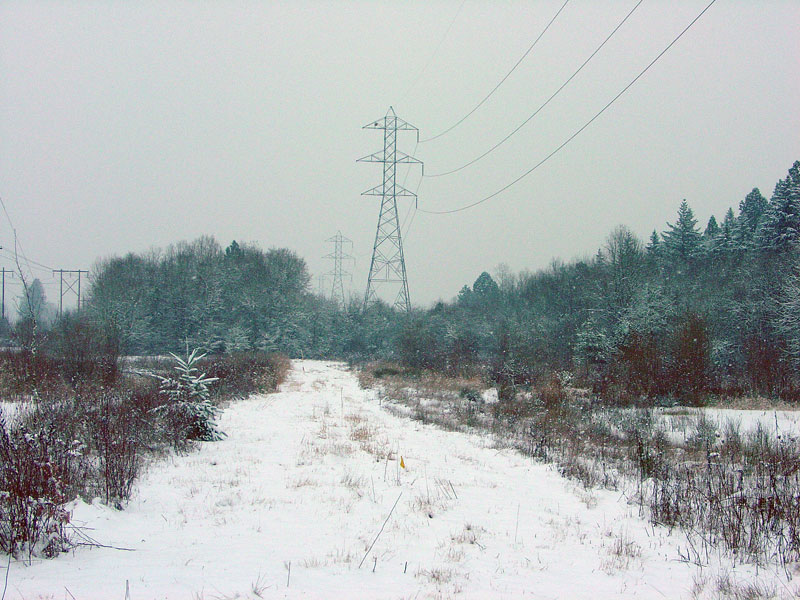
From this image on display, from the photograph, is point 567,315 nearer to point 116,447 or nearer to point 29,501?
point 116,447

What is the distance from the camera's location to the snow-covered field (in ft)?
14.8

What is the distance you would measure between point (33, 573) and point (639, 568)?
5385 mm

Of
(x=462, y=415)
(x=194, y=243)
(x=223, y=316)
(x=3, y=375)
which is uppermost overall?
(x=194, y=243)

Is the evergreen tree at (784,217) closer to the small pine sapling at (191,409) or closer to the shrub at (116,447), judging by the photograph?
the small pine sapling at (191,409)

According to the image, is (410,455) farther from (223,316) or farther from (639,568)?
(223,316)

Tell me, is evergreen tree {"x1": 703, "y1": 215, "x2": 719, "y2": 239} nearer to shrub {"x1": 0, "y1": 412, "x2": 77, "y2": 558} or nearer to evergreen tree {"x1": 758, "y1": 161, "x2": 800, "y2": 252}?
evergreen tree {"x1": 758, "y1": 161, "x2": 800, "y2": 252}

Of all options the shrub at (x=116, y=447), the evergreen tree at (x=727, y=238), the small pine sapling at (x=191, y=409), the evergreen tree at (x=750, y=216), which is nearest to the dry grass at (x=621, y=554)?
the shrub at (x=116, y=447)

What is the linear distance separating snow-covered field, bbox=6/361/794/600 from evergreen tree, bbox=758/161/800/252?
32340 mm

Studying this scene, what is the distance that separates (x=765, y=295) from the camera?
29609 mm

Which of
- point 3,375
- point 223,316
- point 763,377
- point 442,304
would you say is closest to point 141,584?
point 3,375

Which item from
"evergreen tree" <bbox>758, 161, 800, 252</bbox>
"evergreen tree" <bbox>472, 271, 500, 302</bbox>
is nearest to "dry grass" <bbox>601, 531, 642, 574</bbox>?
"evergreen tree" <bbox>758, 161, 800, 252</bbox>

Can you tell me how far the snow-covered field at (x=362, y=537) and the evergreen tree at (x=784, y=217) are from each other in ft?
106

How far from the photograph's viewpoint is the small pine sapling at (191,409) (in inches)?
434

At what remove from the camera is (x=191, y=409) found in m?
11.1
